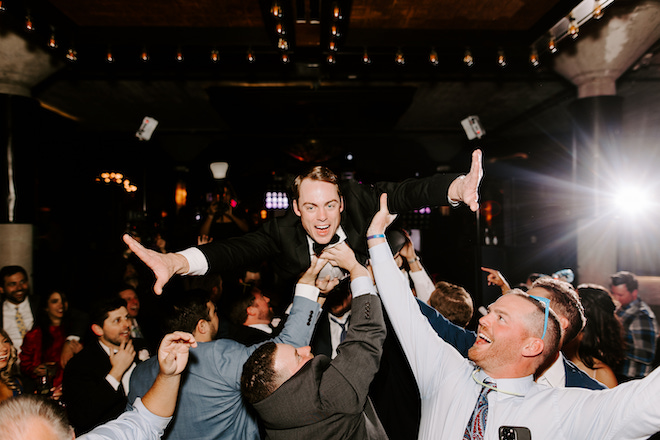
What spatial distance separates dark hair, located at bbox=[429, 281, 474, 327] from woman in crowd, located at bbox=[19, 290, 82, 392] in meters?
2.84

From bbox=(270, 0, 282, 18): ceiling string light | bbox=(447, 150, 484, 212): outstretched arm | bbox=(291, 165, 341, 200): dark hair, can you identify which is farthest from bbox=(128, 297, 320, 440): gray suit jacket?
bbox=(270, 0, 282, 18): ceiling string light

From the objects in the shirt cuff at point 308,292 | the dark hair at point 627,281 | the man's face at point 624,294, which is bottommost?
the man's face at point 624,294

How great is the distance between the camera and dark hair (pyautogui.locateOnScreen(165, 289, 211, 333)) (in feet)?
7.32

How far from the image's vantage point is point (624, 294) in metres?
3.85

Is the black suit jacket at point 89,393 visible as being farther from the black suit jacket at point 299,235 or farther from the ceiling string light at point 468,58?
Result: the ceiling string light at point 468,58

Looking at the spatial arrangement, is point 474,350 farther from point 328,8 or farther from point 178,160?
point 178,160

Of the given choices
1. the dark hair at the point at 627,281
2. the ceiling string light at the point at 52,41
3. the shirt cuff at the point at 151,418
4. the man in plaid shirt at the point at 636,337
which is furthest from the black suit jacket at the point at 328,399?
the ceiling string light at the point at 52,41

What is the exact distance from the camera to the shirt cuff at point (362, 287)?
5.57 feet

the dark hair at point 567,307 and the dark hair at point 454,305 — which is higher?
the dark hair at point 567,307

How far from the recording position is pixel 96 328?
102 inches

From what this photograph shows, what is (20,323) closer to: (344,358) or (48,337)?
(48,337)

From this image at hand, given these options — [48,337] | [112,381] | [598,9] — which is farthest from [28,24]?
[598,9]

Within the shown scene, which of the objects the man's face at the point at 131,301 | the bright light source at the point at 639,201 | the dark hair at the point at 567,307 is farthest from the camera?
the bright light source at the point at 639,201

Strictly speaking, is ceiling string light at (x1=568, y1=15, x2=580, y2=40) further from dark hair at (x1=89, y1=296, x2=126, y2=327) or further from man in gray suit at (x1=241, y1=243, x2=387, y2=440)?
dark hair at (x1=89, y1=296, x2=126, y2=327)
